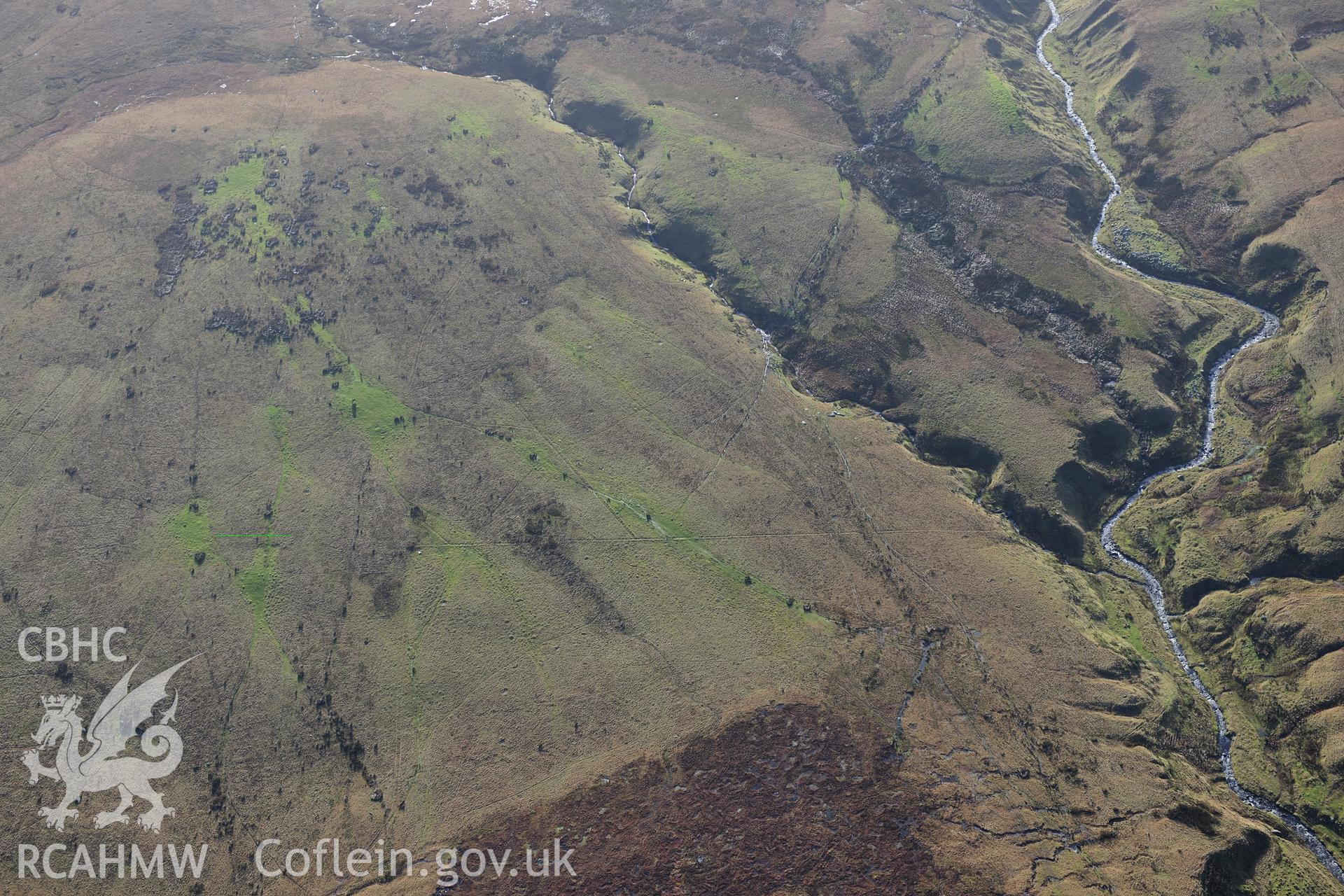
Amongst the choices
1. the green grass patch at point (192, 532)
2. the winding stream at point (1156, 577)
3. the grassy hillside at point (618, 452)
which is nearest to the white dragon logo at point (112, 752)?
the grassy hillside at point (618, 452)

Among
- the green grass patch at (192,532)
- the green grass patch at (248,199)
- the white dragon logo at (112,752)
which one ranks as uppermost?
the green grass patch at (248,199)

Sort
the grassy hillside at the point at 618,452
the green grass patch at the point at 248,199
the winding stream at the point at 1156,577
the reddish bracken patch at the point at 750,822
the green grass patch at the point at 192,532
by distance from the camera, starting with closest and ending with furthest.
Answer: the reddish bracken patch at the point at 750,822, the winding stream at the point at 1156,577, the grassy hillside at the point at 618,452, the green grass patch at the point at 192,532, the green grass patch at the point at 248,199

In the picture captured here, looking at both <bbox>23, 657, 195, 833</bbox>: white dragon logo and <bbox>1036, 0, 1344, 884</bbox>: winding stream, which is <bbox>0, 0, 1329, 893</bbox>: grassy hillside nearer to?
<bbox>23, 657, 195, 833</bbox>: white dragon logo

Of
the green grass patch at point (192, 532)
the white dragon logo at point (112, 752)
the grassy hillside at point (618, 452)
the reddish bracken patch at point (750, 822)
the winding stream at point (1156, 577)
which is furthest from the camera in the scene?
the green grass patch at point (192, 532)

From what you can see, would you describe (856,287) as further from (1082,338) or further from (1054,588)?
(1054,588)

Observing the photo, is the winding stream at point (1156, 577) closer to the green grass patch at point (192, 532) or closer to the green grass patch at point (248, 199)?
the green grass patch at point (192, 532)

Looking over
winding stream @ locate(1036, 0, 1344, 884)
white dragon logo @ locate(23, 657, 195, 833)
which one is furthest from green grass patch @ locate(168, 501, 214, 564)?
winding stream @ locate(1036, 0, 1344, 884)

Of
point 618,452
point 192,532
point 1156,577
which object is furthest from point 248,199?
point 1156,577
